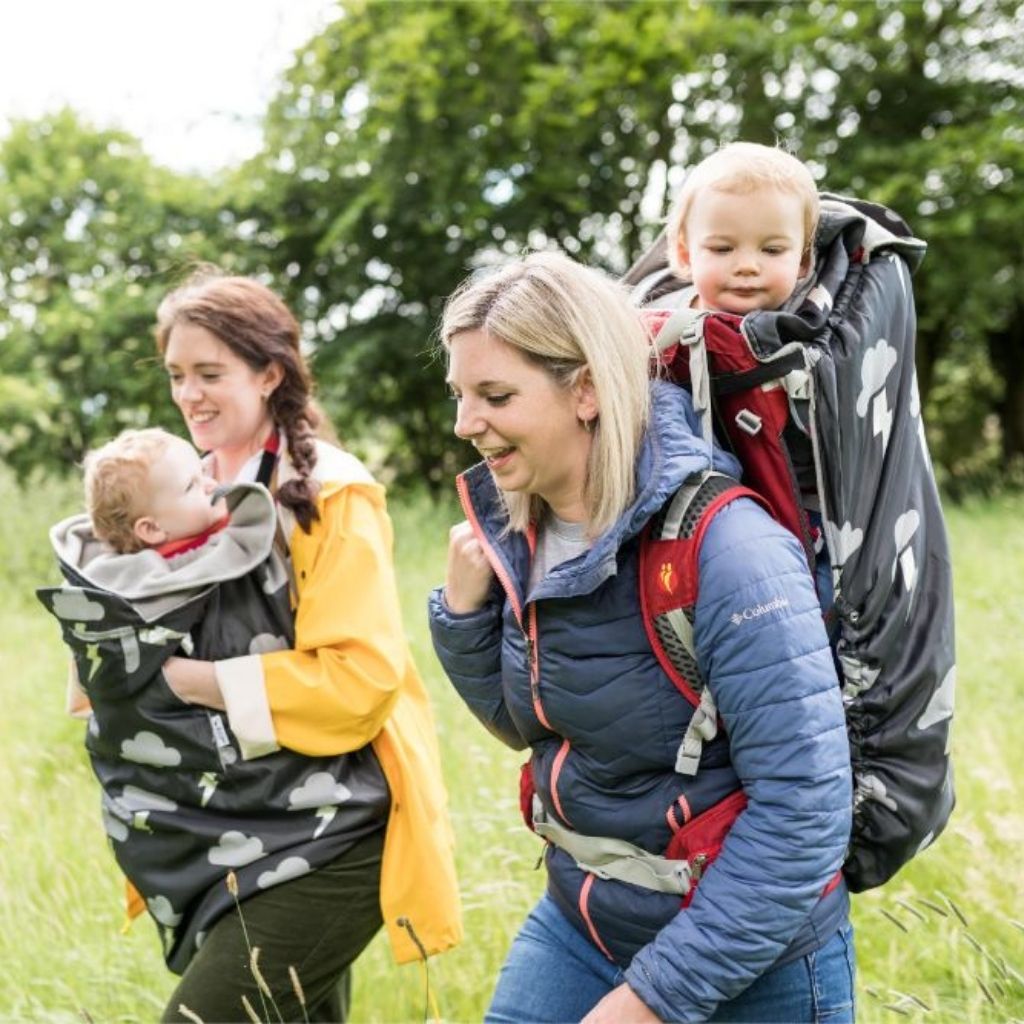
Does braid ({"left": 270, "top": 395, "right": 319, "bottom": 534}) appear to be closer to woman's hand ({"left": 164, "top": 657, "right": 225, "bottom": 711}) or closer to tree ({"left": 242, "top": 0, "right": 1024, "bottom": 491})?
woman's hand ({"left": 164, "top": 657, "right": 225, "bottom": 711})

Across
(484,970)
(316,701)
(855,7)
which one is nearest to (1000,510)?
(855,7)

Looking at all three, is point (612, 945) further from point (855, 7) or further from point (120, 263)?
point (120, 263)

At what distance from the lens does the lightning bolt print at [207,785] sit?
260 centimetres

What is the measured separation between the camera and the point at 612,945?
2.09 meters

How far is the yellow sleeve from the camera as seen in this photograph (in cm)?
256

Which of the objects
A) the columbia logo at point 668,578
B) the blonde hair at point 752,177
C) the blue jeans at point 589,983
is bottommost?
the blue jeans at point 589,983

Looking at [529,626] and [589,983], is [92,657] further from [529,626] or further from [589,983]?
[589,983]

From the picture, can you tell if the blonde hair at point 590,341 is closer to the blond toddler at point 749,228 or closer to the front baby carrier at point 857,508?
the front baby carrier at point 857,508

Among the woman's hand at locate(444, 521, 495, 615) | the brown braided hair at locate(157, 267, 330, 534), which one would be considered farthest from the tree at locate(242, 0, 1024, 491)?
the woman's hand at locate(444, 521, 495, 615)

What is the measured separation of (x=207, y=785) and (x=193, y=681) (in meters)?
0.23

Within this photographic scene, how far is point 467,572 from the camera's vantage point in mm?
2205

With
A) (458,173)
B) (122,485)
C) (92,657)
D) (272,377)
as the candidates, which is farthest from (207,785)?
(458,173)

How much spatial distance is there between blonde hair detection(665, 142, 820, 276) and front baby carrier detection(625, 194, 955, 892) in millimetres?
176

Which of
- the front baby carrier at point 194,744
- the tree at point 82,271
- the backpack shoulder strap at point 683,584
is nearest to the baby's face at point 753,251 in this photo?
the backpack shoulder strap at point 683,584
